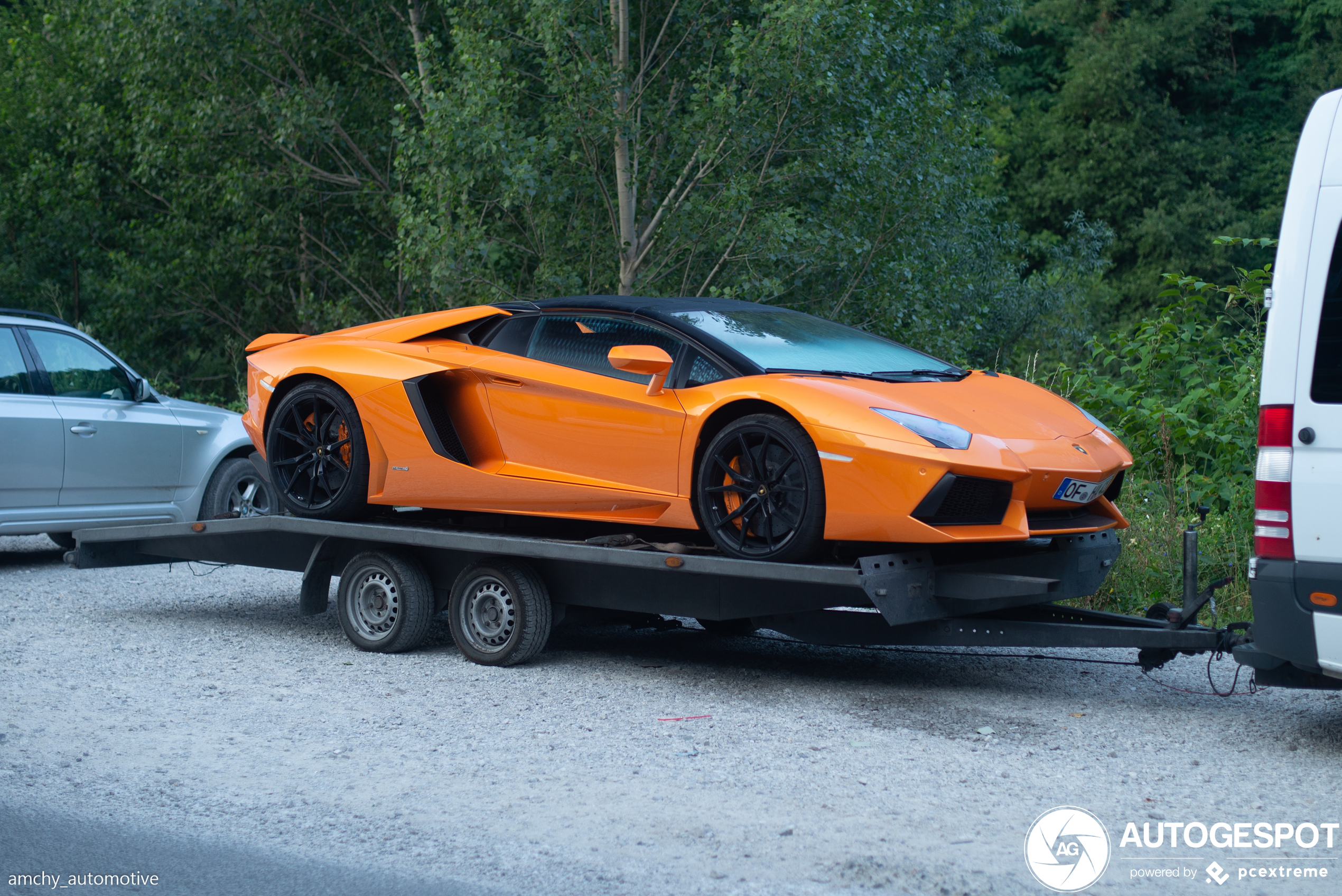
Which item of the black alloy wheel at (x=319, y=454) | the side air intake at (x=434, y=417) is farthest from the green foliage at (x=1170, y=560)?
the black alloy wheel at (x=319, y=454)

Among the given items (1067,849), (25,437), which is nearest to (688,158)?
(25,437)

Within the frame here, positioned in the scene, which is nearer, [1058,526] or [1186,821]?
[1186,821]

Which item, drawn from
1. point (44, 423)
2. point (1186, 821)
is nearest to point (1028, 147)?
point (44, 423)

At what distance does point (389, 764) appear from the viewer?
478 centimetres

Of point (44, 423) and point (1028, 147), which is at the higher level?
point (1028, 147)

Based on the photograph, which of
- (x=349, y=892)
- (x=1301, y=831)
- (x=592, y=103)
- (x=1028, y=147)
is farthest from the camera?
(x=1028, y=147)

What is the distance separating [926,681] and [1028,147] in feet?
117

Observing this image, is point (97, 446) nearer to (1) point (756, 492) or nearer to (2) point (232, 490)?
(2) point (232, 490)

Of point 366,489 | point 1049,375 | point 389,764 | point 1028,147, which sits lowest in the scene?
point 389,764

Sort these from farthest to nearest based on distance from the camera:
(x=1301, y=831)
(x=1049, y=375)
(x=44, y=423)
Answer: (x=1049, y=375) < (x=44, y=423) < (x=1301, y=831)

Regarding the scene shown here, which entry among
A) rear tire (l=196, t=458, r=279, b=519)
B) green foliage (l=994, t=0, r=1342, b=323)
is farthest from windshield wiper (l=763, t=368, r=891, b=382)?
green foliage (l=994, t=0, r=1342, b=323)

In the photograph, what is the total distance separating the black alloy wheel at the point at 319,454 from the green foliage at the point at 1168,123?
95.7 ft

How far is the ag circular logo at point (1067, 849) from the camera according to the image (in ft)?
12.0

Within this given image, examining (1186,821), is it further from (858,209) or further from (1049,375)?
(858,209)
